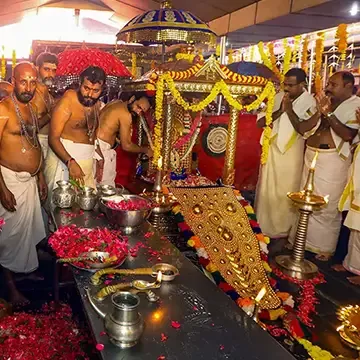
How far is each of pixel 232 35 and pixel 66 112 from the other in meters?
7.02

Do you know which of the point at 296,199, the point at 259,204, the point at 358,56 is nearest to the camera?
the point at 296,199

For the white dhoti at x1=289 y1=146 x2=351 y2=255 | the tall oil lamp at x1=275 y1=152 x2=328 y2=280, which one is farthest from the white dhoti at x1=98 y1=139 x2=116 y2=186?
the white dhoti at x1=289 y1=146 x2=351 y2=255

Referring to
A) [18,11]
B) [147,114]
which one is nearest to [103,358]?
[147,114]

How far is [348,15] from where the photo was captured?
6.32 m

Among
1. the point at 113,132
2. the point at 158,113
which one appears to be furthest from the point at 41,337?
the point at 113,132

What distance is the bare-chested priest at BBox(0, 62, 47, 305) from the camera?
3.13 meters

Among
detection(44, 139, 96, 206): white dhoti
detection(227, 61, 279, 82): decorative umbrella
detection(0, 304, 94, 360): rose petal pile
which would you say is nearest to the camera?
detection(0, 304, 94, 360): rose petal pile

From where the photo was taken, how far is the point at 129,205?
2.52 meters

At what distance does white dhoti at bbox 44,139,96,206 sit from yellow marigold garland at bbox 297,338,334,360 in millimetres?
1958

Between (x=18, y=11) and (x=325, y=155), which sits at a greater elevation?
(x=18, y=11)

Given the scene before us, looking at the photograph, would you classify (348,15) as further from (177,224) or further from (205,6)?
(177,224)

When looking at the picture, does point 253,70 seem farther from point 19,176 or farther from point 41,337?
point 41,337

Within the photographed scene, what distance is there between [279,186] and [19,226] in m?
2.92

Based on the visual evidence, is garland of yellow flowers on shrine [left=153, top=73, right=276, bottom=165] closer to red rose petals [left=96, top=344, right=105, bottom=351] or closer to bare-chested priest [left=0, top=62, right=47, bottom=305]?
bare-chested priest [left=0, top=62, right=47, bottom=305]
